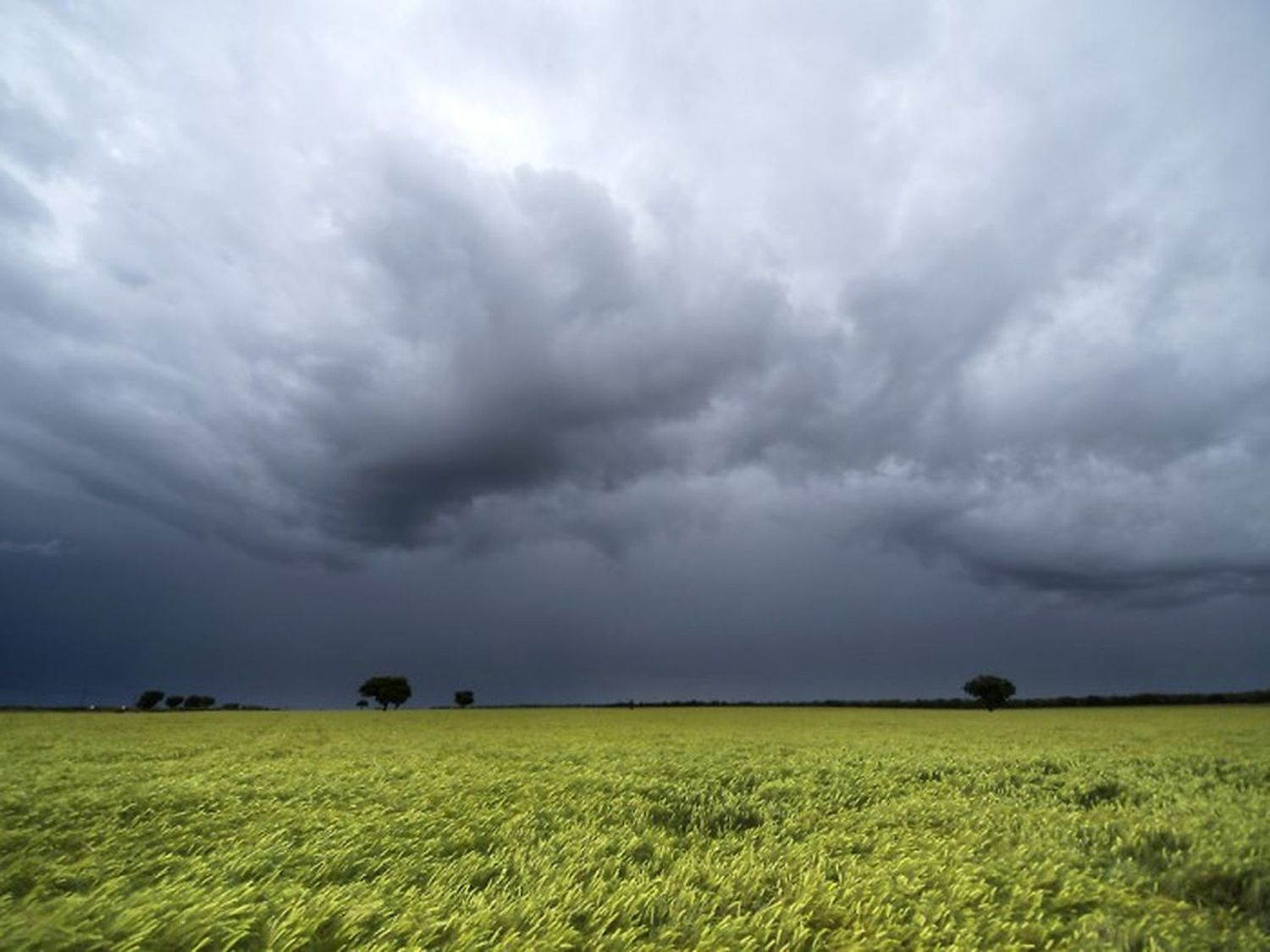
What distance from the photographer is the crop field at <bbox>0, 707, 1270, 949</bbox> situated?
4.89 m

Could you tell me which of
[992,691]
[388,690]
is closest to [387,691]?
[388,690]

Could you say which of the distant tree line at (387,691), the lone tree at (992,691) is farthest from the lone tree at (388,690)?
the lone tree at (992,691)

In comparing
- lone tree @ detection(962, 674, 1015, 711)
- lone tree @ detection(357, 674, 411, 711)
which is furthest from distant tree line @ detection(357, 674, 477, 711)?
lone tree @ detection(962, 674, 1015, 711)

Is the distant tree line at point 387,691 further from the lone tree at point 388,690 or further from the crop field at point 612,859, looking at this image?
the crop field at point 612,859

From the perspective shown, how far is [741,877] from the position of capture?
6637mm

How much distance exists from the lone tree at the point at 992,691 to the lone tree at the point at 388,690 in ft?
356

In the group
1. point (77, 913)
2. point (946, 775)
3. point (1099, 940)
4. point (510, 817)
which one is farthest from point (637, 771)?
point (77, 913)

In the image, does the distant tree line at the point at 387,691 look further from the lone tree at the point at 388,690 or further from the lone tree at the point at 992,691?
the lone tree at the point at 992,691

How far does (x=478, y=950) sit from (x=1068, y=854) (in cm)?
765

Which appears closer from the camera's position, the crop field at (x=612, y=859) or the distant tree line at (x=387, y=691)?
the crop field at (x=612, y=859)

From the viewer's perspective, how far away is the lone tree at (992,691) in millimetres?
105375

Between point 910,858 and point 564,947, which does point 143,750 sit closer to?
point 564,947

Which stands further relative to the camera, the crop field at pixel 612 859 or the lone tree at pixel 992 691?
the lone tree at pixel 992 691

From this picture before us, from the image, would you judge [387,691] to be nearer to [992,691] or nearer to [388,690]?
[388,690]
